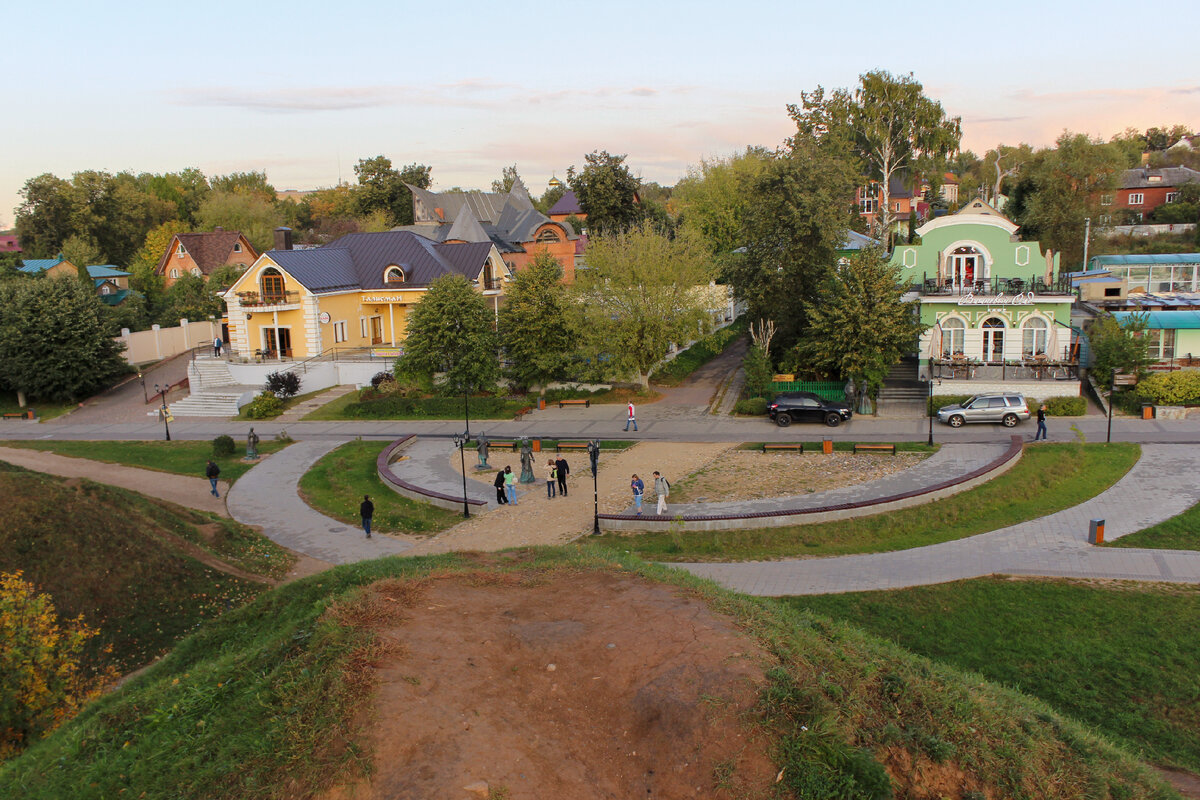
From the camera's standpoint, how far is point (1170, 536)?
19.3m

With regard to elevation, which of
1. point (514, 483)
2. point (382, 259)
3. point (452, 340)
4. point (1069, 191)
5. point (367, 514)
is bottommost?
point (367, 514)

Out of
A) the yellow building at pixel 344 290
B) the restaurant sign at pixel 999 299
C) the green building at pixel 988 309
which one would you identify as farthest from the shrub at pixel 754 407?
the yellow building at pixel 344 290

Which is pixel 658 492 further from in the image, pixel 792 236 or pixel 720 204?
pixel 720 204

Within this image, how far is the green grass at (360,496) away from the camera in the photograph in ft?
76.6

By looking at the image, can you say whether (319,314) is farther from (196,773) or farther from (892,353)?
(196,773)

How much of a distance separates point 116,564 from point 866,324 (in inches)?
1028

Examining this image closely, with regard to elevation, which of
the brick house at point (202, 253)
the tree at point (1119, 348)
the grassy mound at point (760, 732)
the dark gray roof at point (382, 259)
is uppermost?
the brick house at point (202, 253)

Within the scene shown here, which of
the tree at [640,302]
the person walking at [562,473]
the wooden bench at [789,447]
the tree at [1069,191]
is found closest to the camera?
the person walking at [562,473]

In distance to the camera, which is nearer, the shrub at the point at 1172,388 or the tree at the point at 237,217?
the shrub at the point at 1172,388

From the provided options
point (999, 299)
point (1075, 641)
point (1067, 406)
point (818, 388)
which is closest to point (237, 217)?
point (818, 388)

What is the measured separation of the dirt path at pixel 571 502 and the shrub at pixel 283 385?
46.4 ft

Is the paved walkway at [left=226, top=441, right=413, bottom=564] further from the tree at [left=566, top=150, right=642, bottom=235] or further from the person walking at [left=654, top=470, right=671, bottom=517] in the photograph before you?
the tree at [left=566, top=150, right=642, bottom=235]

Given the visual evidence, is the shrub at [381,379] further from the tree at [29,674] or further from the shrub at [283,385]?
the tree at [29,674]

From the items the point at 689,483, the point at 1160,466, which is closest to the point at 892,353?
the point at 1160,466
